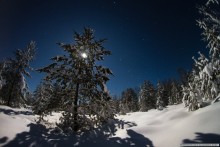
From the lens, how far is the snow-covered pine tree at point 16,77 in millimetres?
20062

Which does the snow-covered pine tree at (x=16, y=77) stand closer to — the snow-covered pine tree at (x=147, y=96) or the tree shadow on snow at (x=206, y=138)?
the tree shadow on snow at (x=206, y=138)

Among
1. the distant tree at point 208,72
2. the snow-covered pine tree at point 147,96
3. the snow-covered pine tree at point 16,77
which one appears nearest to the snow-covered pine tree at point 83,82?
the distant tree at point 208,72

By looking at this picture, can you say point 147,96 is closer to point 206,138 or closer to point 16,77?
point 16,77

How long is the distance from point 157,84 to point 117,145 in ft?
156

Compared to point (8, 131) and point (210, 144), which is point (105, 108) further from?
point (210, 144)

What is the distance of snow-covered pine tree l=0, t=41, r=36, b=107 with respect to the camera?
65.8 feet

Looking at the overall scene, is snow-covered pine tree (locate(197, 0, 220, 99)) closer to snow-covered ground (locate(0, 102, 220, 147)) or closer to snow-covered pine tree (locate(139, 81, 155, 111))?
snow-covered ground (locate(0, 102, 220, 147))

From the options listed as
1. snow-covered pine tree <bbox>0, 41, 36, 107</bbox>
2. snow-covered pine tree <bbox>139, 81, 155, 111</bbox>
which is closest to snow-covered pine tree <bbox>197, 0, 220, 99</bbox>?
snow-covered pine tree <bbox>0, 41, 36, 107</bbox>

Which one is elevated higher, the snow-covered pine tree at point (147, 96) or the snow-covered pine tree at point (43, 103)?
the snow-covered pine tree at point (147, 96)

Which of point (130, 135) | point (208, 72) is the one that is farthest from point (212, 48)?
point (130, 135)

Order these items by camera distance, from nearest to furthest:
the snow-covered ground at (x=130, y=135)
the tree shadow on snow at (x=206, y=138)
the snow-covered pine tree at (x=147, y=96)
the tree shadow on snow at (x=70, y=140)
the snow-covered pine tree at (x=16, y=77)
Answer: the tree shadow on snow at (x=206, y=138) → the snow-covered ground at (x=130, y=135) → the tree shadow on snow at (x=70, y=140) → the snow-covered pine tree at (x=16, y=77) → the snow-covered pine tree at (x=147, y=96)

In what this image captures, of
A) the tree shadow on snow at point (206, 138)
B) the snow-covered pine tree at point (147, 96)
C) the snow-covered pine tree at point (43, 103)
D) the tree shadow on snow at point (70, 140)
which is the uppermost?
the snow-covered pine tree at point (147, 96)

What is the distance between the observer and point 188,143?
5.92 metres

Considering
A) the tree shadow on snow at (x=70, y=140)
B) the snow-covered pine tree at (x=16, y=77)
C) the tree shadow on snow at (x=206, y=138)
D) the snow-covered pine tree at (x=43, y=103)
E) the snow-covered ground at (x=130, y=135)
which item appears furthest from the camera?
the snow-covered pine tree at (x=16, y=77)
